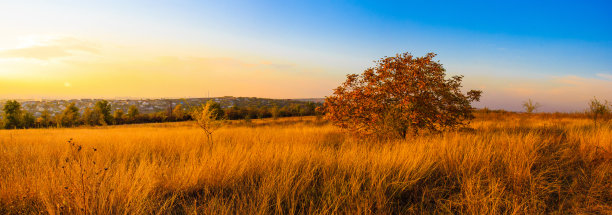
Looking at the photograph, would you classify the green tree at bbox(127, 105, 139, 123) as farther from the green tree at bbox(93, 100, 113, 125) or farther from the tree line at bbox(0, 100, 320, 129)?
the green tree at bbox(93, 100, 113, 125)

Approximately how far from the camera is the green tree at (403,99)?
7566mm

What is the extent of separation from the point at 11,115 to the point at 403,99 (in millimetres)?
76520

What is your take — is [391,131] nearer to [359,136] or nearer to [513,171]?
[359,136]

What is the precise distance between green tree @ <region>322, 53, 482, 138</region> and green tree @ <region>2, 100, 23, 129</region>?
73.2 metres

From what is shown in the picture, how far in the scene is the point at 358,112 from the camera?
7.97 m

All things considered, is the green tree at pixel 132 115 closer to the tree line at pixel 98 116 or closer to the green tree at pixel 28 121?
the tree line at pixel 98 116

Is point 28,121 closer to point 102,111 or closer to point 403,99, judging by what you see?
point 102,111

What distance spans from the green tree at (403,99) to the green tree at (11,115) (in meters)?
73.2

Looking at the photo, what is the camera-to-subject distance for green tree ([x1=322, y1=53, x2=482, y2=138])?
→ 757 centimetres

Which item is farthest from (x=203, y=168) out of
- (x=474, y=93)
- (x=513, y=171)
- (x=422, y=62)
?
(x=474, y=93)

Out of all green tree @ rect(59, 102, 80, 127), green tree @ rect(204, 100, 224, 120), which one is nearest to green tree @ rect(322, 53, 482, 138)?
green tree @ rect(204, 100, 224, 120)

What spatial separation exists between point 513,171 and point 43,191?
5.96 metres

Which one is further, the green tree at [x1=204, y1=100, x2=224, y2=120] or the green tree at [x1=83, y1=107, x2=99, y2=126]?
the green tree at [x1=83, y1=107, x2=99, y2=126]

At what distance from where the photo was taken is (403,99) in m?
7.31
